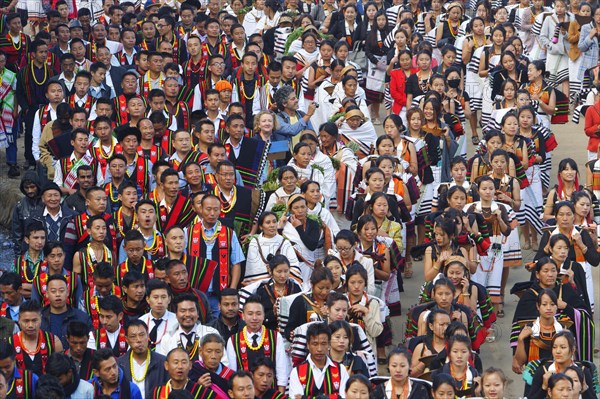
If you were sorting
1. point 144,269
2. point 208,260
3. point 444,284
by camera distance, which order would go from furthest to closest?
point 208,260
point 144,269
point 444,284

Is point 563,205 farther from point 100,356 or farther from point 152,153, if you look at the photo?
point 100,356

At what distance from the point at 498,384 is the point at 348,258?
7.98ft

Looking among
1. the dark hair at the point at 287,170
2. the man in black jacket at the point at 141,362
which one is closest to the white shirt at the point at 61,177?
the dark hair at the point at 287,170

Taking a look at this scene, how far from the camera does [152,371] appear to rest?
33.4 ft

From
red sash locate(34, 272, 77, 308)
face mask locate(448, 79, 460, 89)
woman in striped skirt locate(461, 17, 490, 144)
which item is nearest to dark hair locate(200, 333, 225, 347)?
red sash locate(34, 272, 77, 308)

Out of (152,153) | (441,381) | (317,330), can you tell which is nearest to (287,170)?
(152,153)

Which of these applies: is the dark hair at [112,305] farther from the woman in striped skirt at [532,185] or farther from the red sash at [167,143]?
the woman in striped skirt at [532,185]

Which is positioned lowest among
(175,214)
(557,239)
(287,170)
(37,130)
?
(557,239)

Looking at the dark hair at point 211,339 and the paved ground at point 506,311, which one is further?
the paved ground at point 506,311

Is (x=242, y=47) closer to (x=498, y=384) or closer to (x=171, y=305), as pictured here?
(x=171, y=305)

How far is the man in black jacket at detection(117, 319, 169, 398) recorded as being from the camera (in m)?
10.1

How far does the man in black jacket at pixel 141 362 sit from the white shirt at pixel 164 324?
48 centimetres

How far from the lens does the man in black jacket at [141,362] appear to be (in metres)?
10.1

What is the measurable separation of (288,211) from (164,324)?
2065 mm
